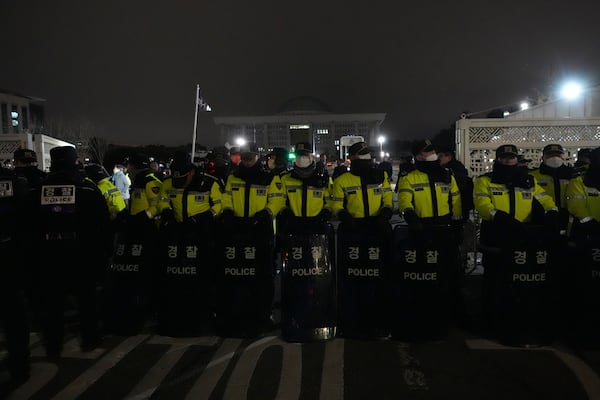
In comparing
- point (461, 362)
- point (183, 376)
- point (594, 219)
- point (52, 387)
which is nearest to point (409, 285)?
point (461, 362)

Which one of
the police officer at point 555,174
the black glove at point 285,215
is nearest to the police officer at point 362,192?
the black glove at point 285,215

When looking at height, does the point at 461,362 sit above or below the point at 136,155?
below

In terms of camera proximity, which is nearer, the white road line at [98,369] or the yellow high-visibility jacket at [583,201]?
the white road line at [98,369]

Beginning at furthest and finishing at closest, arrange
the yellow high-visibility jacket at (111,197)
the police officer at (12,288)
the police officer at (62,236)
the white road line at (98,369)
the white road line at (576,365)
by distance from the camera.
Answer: the yellow high-visibility jacket at (111,197) < the police officer at (62,236) < the police officer at (12,288) < the white road line at (98,369) < the white road line at (576,365)

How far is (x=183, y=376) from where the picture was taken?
4.21 m

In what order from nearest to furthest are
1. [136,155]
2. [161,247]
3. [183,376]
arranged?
1. [183,376]
2. [161,247]
3. [136,155]

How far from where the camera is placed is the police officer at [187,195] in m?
5.27

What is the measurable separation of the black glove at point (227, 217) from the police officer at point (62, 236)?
1254mm

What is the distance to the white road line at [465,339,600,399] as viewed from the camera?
151 inches

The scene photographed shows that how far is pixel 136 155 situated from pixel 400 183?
134 inches

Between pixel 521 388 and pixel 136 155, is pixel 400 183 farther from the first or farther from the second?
pixel 136 155

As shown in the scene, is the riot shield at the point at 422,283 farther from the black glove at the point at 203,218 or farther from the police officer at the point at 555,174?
the police officer at the point at 555,174

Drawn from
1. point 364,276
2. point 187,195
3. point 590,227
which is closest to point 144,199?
point 187,195

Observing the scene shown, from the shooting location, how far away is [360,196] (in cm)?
507
